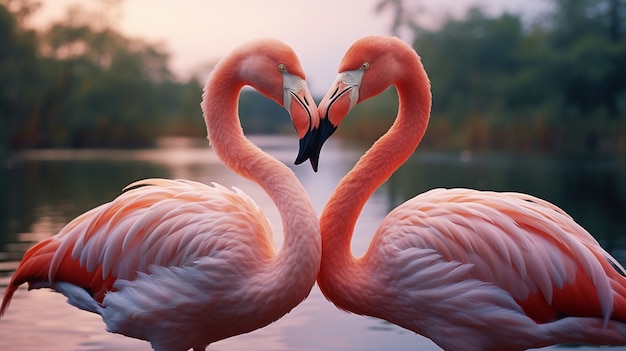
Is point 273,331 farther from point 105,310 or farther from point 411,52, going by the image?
point 411,52

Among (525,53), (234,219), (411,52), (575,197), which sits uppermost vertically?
(525,53)

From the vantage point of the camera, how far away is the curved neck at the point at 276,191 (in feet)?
13.8

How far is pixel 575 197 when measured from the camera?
16.9 metres

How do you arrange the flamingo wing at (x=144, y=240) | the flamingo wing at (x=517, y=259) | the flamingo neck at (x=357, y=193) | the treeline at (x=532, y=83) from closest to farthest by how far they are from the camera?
the flamingo wing at (x=517, y=259), the flamingo wing at (x=144, y=240), the flamingo neck at (x=357, y=193), the treeline at (x=532, y=83)

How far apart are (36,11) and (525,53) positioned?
36.4 metres

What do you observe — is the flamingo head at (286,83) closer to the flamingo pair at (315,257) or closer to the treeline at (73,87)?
the flamingo pair at (315,257)

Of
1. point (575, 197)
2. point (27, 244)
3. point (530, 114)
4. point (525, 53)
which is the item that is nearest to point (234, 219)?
point (27, 244)

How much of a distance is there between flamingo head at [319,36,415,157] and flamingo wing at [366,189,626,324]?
2.87ft

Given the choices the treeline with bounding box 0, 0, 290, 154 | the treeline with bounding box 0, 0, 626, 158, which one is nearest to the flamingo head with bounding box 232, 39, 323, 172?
the treeline with bounding box 0, 0, 626, 158

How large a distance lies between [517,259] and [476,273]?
24 centimetres

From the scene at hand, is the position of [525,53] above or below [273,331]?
above

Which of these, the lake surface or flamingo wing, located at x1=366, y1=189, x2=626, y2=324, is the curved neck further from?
the lake surface

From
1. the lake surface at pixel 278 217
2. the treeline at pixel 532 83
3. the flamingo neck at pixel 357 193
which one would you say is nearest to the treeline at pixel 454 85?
the treeline at pixel 532 83

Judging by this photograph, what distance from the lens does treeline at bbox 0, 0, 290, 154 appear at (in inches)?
2064
